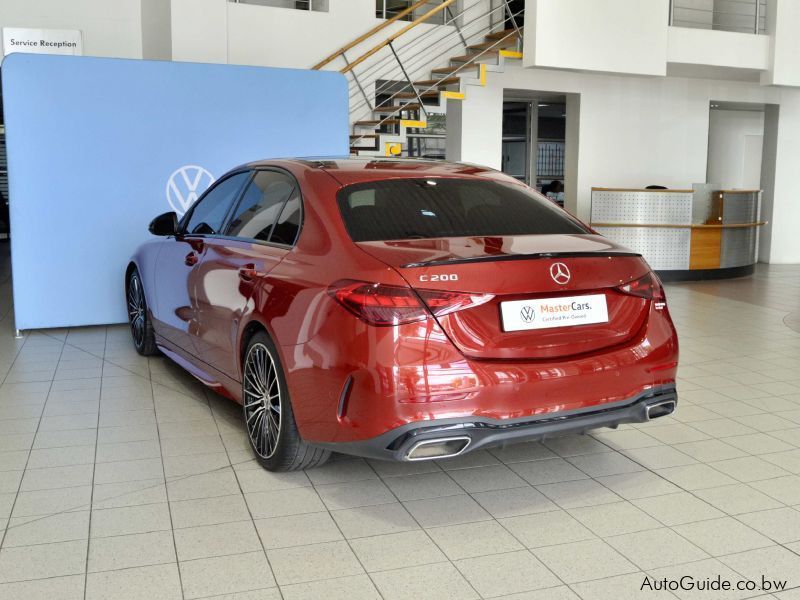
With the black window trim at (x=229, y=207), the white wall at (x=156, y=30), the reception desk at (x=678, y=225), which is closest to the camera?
the black window trim at (x=229, y=207)

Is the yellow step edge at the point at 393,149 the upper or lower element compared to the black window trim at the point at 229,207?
upper

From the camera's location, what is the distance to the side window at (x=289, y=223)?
3.56 meters

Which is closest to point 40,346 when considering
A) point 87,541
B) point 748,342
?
point 87,541

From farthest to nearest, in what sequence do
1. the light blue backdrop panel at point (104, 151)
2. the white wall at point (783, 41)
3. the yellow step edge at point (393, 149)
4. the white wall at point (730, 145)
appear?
the white wall at point (730, 145) < the white wall at point (783, 41) < the yellow step edge at point (393, 149) < the light blue backdrop panel at point (104, 151)

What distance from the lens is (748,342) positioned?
6.82 meters

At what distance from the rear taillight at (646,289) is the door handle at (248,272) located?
59.8 inches

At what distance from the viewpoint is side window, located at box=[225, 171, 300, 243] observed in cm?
381

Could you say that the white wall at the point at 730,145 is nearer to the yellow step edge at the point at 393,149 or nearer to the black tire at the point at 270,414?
the yellow step edge at the point at 393,149

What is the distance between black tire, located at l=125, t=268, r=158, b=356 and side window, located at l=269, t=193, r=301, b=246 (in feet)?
7.08

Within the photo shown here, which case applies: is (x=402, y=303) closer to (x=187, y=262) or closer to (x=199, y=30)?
(x=187, y=262)

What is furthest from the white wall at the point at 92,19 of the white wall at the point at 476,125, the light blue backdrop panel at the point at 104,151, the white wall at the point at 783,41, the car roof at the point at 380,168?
the white wall at the point at 783,41

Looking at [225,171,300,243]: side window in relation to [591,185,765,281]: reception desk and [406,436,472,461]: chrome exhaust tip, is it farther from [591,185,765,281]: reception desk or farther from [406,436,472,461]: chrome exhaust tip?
[591,185,765,281]: reception desk

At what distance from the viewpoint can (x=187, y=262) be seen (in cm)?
461

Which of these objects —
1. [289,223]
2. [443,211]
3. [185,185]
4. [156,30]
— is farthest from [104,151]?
[156,30]
